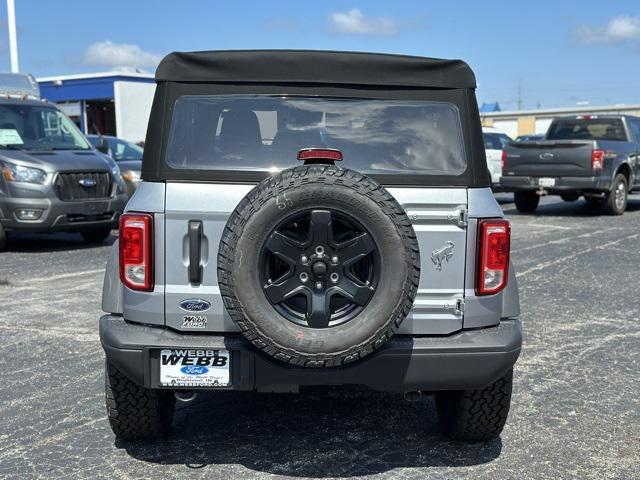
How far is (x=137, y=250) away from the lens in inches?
133

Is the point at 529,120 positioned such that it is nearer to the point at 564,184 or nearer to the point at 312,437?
the point at 564,184

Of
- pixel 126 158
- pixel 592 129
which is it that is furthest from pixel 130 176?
pixel 592 129

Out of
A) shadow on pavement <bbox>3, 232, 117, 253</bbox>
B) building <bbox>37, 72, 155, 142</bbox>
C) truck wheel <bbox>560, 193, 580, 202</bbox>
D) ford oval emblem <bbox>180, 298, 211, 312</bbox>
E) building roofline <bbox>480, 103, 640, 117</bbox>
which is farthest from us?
building roofline <bbox>480, 103, 640, 117</bbox>

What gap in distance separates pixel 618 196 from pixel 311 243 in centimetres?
1331

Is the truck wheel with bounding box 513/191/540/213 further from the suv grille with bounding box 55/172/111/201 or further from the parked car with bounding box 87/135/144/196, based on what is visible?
the suv grille with bounding box 55/172/111/201

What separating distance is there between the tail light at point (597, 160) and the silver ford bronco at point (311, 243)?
11.3 metres

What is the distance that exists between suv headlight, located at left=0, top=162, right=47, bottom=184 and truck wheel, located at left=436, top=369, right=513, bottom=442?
7.76 metres

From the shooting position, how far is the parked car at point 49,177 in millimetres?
9961

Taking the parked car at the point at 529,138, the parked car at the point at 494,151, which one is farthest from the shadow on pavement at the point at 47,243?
the parked car at the point at 494,151

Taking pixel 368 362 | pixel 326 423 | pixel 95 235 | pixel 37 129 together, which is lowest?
pixel 95 235

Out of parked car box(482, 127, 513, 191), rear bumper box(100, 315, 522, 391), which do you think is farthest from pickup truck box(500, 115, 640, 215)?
rear bumper box(100, 315, 522, 391)

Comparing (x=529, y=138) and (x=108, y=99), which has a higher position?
(x=108, y=99)

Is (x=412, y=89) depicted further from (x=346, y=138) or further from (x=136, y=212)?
(x=136, y=212)

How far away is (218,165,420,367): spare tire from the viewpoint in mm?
3021
